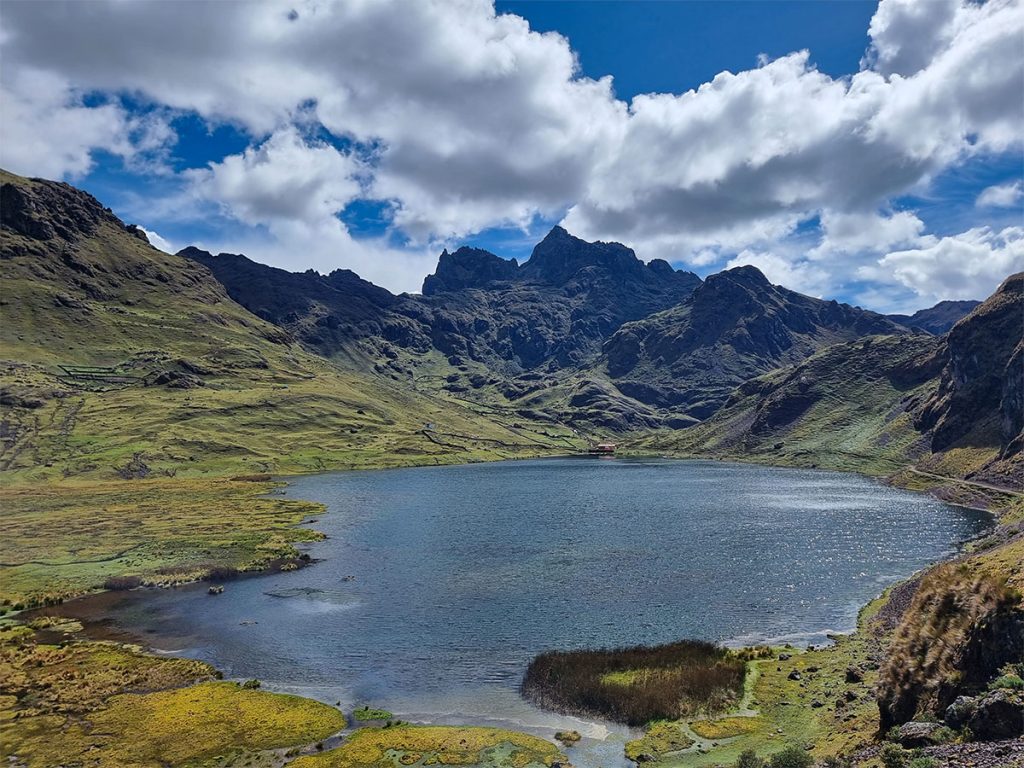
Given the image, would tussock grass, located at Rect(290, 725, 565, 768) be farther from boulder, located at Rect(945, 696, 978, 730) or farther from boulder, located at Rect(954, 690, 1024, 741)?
boulder, located at Rect(954, 690, 1024, 741)

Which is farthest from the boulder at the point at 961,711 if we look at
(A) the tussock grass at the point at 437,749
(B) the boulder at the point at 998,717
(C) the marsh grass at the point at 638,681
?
(A) the tussock grass at the point at 437,749

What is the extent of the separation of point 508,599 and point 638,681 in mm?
30920

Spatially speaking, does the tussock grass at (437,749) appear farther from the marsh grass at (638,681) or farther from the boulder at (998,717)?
the boulder at (998,717)

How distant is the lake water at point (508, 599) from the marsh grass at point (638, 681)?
246 cm

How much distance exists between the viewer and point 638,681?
53781mm

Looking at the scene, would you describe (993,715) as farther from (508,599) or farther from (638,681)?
(508,599)

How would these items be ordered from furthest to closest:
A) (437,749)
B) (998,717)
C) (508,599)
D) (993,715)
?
(508,599), (437,749), (993,715), (998,717)

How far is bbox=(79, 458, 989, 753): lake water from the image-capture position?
59.2m

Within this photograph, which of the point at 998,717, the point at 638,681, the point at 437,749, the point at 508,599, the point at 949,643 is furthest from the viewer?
the point at 508,599

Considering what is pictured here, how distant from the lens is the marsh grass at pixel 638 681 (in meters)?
49.4

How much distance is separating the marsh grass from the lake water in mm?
2462

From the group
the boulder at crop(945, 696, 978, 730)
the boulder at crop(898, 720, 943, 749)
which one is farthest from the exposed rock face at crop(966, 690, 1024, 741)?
the boulder at crop(898, 720, 943, 749)

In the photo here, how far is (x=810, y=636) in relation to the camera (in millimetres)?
65875

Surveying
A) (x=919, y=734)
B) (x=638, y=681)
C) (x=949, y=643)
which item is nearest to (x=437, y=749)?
(x=638, y=681)
